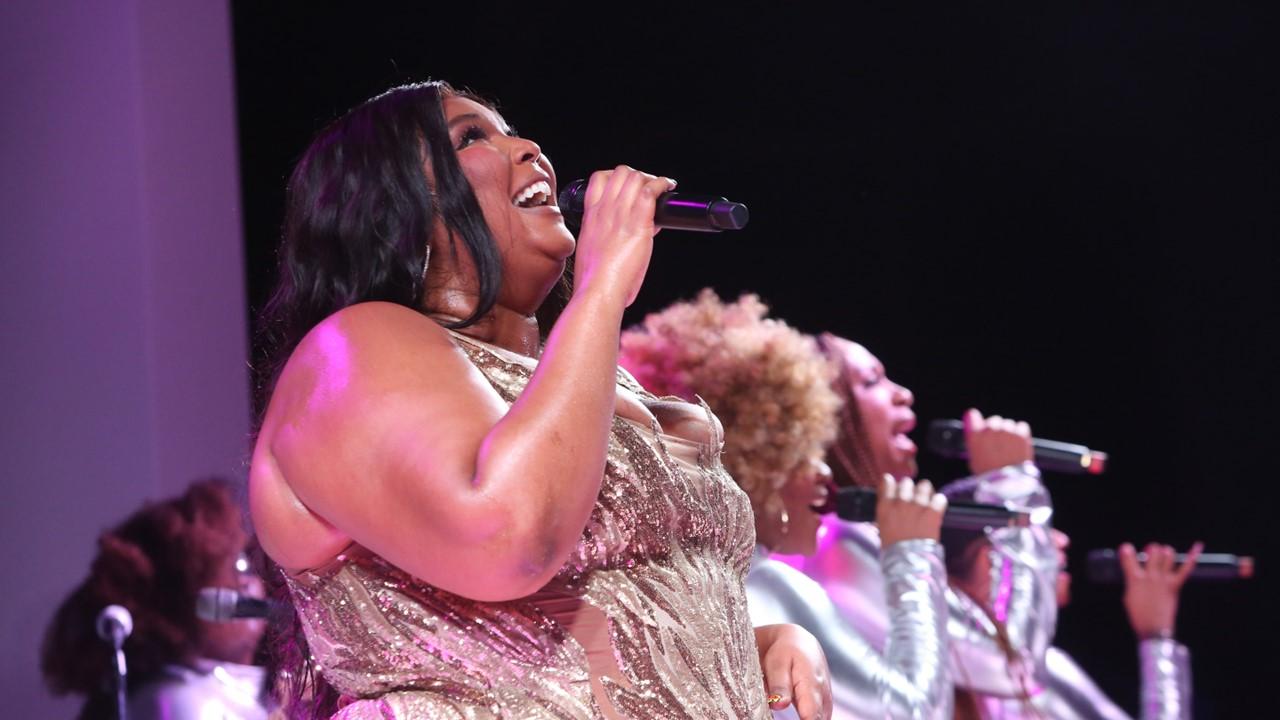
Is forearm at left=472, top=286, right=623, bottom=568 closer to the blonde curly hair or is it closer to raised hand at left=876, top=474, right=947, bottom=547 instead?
raised hand at left=876, top=474, right=947, bottom=547

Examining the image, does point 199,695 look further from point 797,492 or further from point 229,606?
point 797,492

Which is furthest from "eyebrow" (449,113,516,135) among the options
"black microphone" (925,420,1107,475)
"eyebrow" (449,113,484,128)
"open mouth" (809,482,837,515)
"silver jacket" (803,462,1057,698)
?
"black microphone" (925,420,1107,475)

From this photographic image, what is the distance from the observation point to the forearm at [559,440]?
985 mm

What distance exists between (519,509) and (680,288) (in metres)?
3.04

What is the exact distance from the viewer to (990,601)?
11.8ft

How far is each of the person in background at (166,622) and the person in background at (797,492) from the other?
1.05 meters

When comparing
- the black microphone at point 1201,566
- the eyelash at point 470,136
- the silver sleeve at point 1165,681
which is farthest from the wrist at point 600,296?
the black microphone at point 1201,566

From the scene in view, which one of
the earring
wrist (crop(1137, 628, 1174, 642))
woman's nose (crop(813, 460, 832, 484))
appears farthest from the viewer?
wrist (crop(1137, 628, 1174, 642))

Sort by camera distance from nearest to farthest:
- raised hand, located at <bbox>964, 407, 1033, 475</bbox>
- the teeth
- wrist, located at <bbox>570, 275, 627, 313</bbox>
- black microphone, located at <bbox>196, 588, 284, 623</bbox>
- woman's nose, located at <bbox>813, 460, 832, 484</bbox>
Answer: wrist, located at <bbox>570, 275, 627, 313</bbox>, the teeth, black microphone, located at <bbox>196, 588, 284, 623</bbox>, woman's nose, located at <bbox>813, 460, 832, 484</bbox>, raised hand, located at <bbox>964, 407, 1033, 475</bbox>

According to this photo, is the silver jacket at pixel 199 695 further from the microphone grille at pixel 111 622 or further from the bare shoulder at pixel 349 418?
the bare shoulder at pixel 349 418

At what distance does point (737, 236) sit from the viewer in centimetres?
405

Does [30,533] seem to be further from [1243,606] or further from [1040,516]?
[1243,606]

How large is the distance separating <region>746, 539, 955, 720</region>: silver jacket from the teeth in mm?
1239

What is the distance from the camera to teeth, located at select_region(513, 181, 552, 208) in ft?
4.53
